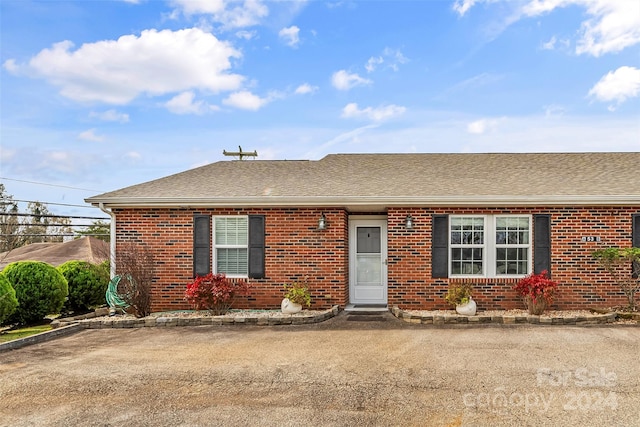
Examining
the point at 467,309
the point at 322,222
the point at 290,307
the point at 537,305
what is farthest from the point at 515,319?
the point at 290,307

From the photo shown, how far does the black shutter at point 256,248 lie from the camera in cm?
1124

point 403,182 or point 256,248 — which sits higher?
point 403,182

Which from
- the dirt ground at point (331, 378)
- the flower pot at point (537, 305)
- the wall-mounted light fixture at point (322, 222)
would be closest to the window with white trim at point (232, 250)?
the wall-mounted light fixture at point (322, 222)

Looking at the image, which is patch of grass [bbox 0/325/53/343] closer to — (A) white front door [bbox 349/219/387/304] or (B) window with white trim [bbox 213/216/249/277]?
(B) window with white trim [bbox 213/216/249/277]

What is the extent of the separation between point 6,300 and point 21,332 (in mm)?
752

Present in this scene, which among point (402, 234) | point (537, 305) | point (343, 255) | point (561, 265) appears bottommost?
point (537, 305)

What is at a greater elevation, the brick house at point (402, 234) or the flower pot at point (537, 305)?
the brick house at point (402, 234)

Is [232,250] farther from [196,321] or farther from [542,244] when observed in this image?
[542,244]

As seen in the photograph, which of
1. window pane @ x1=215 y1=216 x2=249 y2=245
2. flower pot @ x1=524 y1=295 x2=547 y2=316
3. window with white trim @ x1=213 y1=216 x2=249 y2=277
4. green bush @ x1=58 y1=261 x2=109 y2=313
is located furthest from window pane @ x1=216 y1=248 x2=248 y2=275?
flower pot @ x1=524 y1=295 x2=547 y2=316

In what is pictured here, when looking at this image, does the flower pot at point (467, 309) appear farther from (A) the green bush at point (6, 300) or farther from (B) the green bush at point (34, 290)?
(A) the green bush at point (6, 300)

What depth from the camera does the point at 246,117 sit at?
17.8 m

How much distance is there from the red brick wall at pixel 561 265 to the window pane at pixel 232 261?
358cm

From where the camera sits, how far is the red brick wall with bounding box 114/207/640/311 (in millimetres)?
10898

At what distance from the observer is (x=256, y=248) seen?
1126 cm
